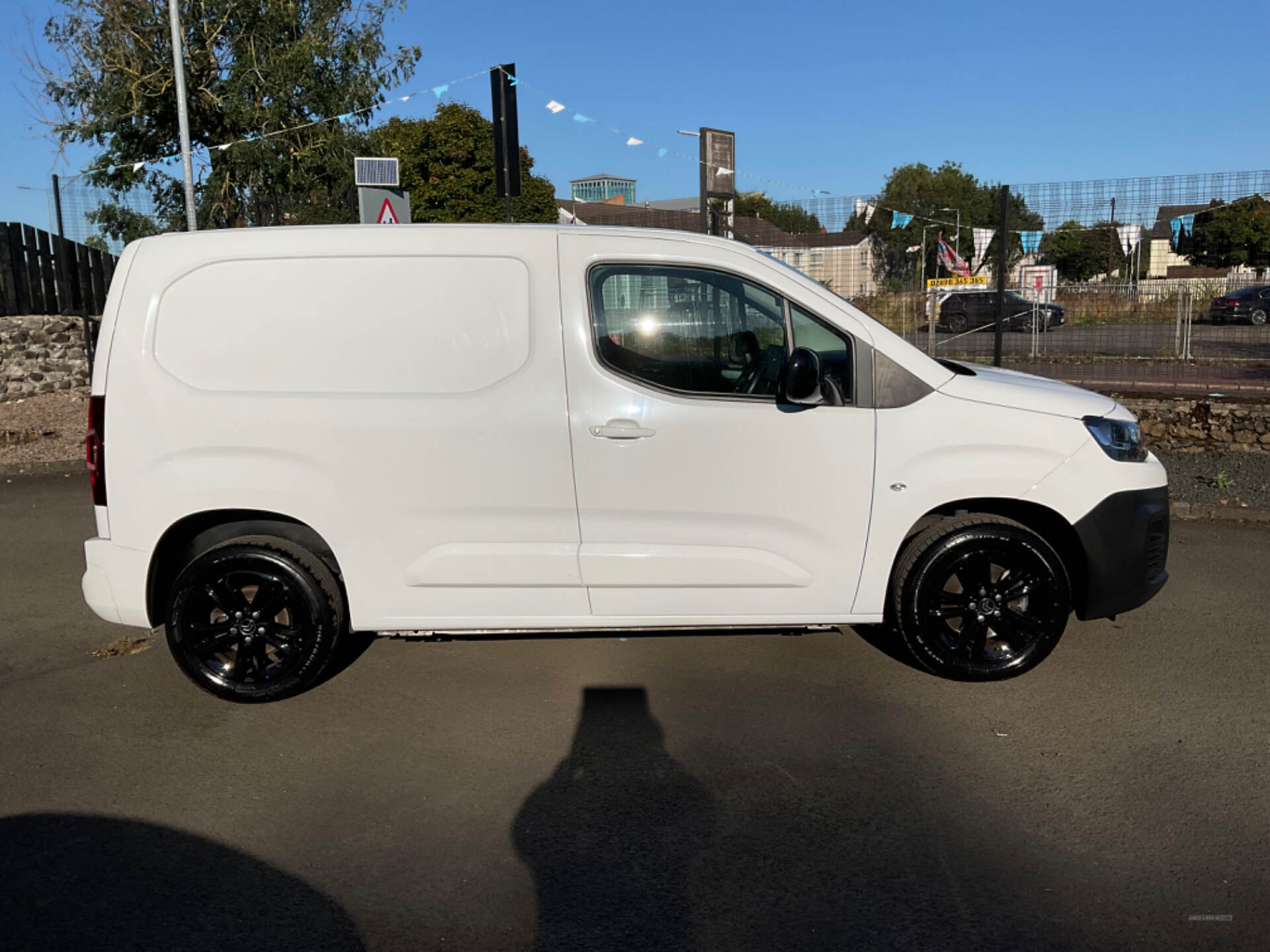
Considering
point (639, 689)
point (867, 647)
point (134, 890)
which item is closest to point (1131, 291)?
point (867, 647)

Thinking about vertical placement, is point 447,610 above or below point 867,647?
above

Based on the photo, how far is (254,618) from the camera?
172 inches

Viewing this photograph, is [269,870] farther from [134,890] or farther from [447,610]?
[447,610]

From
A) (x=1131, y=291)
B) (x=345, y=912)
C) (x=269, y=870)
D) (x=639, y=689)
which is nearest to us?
(x=345, y=912)

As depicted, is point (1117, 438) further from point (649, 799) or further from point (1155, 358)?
point (1155, 358)

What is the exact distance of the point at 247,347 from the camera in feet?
13.9

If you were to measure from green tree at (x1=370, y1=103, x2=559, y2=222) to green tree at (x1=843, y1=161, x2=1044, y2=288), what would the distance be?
598 inches

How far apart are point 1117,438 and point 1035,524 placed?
0.52 metres

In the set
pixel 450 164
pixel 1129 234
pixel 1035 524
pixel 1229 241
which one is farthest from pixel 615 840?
pixel 450 164

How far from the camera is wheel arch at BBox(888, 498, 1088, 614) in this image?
4.43 m

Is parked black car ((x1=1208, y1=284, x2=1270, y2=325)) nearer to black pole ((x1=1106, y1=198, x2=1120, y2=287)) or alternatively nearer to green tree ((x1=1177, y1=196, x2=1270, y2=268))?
green tree ((x1=1177, y1=196, x2=1270, y2=268))

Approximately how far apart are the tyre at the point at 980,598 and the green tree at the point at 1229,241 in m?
13.1

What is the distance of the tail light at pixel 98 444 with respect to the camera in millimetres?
4254

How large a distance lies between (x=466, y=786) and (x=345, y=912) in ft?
2.66
